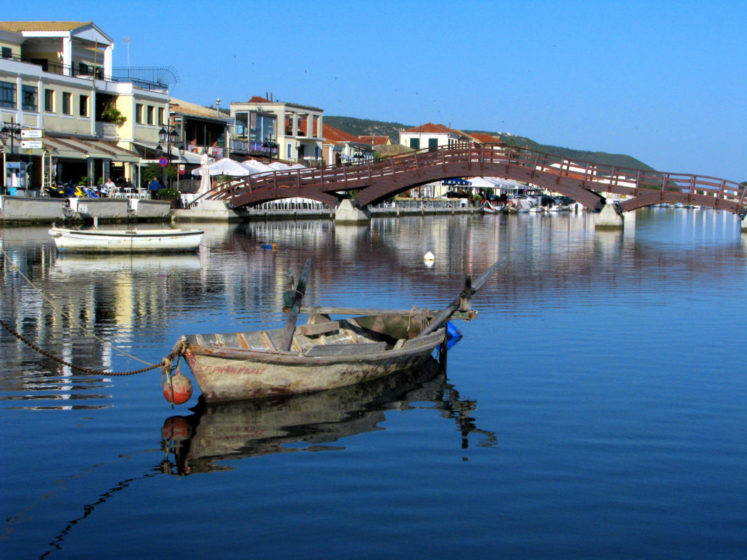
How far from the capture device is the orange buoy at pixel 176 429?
11859 millimetres

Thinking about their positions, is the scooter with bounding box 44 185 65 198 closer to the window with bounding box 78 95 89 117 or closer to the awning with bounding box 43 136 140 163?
the awning with bounding box 43 136 140 163

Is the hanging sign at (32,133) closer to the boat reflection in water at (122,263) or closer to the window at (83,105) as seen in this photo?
the window at (83,105)

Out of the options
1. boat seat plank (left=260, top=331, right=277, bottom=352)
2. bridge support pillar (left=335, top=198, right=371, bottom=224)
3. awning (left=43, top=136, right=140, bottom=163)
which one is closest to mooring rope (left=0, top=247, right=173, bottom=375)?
boat seat plank (left=260, top=331, right=277, bottom=352)

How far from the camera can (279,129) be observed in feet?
336

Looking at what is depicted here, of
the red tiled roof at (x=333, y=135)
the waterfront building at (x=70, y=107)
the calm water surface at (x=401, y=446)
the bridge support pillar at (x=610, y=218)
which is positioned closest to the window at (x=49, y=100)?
the waterfront building at (x=70, y=107)

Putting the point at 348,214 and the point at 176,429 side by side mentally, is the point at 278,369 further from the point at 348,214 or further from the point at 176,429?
the point at 348,214

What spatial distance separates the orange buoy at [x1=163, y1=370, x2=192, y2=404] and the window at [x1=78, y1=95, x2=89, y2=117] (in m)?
53.2

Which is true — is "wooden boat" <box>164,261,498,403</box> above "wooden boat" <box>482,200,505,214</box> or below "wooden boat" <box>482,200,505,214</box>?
below

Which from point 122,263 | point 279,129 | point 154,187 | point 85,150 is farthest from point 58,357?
point 279,129

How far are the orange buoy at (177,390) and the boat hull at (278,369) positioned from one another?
33cm

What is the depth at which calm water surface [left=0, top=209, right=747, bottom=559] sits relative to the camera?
8.72 meters

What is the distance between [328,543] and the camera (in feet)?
28.0

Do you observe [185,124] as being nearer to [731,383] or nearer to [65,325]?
[65,325]

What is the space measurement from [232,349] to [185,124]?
68.1 metres
